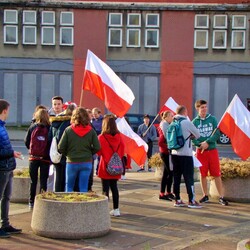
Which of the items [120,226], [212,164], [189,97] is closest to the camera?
[120,226]

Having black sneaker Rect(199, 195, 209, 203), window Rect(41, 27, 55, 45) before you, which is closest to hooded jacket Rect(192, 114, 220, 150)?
black sneaker Rect(199, 195, 209, 203)

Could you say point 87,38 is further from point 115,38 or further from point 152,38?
point 152,38

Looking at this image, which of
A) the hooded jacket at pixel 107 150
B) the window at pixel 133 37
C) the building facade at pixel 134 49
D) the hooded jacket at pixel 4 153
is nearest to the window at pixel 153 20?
the building facade at pixel 134 49

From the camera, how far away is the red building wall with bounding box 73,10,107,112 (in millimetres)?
35812

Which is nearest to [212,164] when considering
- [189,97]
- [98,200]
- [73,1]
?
[98,200]

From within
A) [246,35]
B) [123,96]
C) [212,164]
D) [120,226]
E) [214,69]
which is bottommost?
[120,226]

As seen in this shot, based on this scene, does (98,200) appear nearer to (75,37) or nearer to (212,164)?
(212,164)

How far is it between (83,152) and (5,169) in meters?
1.55

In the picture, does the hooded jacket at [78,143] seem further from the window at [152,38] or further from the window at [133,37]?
the window at [133,37]

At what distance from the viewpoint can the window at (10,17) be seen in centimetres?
3628

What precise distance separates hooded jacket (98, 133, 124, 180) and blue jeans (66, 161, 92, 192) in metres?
0.30

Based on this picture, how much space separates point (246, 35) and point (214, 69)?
294cm

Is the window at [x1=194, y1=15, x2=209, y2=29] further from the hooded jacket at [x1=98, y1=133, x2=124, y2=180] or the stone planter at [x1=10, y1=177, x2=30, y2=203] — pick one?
the hooded jacket at [x1=98, y1=133, x2=124, y2=180]

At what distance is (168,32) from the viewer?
35812 mm
